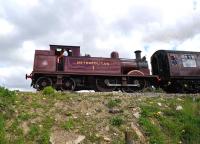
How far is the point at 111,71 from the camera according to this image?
841 inches

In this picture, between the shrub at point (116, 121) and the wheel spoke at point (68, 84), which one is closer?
the shrub at point (116, 121)

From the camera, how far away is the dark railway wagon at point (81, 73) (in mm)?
19688

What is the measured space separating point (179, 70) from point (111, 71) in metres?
4.49

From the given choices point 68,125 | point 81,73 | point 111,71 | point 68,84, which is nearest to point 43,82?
point 68,84

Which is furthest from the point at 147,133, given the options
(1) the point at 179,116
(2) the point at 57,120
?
(2) the point at 57,120

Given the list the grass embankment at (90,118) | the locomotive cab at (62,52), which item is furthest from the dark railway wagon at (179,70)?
the grass embankment at (90,118)

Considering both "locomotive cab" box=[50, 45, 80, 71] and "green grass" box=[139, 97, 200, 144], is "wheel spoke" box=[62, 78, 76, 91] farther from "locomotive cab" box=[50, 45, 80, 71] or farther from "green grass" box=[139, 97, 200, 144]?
"green grass" box=[139, 97, 200, 144]

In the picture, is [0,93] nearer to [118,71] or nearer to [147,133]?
[147,133]

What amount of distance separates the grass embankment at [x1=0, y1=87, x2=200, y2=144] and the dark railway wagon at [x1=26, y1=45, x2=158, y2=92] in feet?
18.4

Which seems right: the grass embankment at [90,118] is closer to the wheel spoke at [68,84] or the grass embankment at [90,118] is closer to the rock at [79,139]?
the rock at [79,139]

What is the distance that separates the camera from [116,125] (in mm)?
12148

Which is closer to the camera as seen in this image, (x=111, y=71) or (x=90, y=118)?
(x=90, y=118)

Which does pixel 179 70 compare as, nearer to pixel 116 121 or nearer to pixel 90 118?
pixel 116 121

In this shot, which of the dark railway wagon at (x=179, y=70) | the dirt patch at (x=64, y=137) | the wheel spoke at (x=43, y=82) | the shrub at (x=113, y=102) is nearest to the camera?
the dirt patch at (x=64, y=137)
